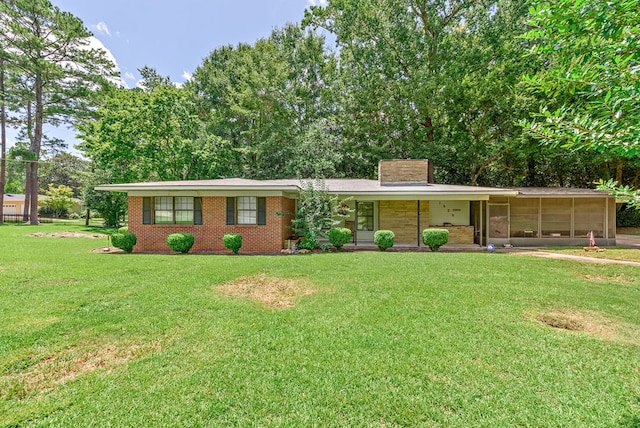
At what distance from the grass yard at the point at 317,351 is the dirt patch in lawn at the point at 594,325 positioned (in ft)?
0.09

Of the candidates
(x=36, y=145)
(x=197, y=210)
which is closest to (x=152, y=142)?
(x=197, y=210)

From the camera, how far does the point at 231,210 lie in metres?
12.1

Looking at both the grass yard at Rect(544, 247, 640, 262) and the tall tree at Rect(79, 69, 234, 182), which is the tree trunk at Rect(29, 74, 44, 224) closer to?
the tall tree at Rect(79, 69, 234, 182)

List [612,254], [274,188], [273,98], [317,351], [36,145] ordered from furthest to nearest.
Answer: [36,145], [273,98], [274,188], [612,254], [317,351]

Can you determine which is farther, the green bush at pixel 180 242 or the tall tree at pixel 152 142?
the tall tree at pixel 152 142

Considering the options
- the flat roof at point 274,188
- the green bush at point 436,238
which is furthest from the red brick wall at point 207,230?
the green bush at point 436,238

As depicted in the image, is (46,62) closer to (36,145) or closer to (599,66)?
(36,145)

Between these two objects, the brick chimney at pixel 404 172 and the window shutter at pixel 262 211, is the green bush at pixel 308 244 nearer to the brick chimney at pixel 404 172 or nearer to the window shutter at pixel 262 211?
the window shutter at pixel 262 211

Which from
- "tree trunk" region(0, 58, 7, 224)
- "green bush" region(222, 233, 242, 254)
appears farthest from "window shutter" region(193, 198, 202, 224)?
"tree trunk" region(0, 58, 7, 224)

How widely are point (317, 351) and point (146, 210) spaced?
11199mm

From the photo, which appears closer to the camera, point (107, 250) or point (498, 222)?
point (107, 250)

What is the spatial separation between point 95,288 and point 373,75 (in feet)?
68.3

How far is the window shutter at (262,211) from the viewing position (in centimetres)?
1202

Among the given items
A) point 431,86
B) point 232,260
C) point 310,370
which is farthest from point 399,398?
point 431,86
